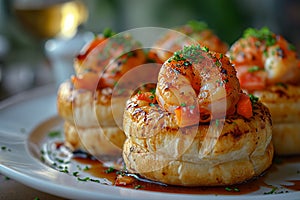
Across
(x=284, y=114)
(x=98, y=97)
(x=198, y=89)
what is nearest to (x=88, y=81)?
(x=98, y=97)

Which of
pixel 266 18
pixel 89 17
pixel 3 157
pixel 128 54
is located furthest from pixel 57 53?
pixel 266 18

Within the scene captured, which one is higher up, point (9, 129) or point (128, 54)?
point (128, 54)

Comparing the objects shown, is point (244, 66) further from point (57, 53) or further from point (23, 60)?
point (23, 60)

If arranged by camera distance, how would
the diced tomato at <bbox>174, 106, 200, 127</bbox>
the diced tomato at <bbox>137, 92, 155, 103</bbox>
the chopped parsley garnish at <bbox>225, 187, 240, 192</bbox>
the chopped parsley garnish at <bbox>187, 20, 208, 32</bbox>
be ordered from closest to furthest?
1. the diced tomato at <bbox>174, 106, 200, 127</bbox>
2. the chopped parsley garnish at <bbox>225, 187, 240, 192</bbox>
3. the diced tomato at <bbox>137, 92, 155, 103</bbox>
4. the chopped parsley garnish at <bbox>187, 20, 208, 32</bbox>

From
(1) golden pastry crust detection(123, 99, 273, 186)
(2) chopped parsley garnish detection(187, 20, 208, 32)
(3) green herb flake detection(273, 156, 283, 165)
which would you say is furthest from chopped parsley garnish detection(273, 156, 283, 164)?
(2) chopped parsley garnish detection(187, 20, 208, 32)

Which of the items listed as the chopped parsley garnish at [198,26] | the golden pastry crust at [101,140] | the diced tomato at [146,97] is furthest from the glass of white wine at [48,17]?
the diced tomato at [146,97]

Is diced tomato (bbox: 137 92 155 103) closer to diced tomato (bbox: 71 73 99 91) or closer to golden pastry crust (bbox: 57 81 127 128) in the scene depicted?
golden pastry crust (bbox: 57 81 127 128)
